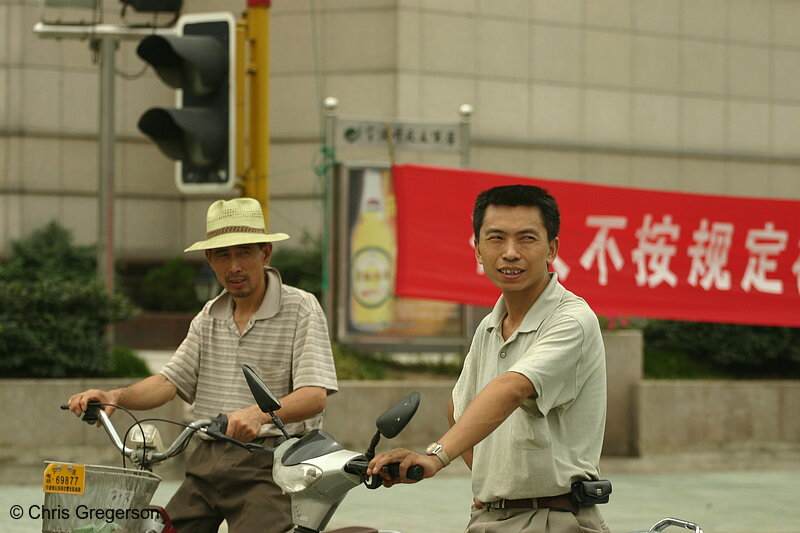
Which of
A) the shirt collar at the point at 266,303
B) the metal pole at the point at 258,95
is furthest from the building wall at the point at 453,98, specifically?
the shirt collar at the point at 266,303

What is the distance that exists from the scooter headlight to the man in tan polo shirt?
1.37 feet

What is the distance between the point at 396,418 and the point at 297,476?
1.53 feet

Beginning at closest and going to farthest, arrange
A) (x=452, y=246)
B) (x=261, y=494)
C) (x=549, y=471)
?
(x=549, y=471) → (x=261, y=494) → (x=452, y=246)

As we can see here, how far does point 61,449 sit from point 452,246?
390 cm

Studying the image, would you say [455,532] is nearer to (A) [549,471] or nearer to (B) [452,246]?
(B) [452,246]

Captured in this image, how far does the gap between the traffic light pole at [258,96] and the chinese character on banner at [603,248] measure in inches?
205

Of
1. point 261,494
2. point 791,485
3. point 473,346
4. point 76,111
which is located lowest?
point 791,485

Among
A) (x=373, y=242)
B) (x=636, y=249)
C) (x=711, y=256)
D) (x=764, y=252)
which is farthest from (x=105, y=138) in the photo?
(x=764, y=252)

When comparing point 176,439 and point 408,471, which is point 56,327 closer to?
point 176,439

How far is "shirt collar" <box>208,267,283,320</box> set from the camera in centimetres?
471

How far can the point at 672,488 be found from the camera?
10.5m

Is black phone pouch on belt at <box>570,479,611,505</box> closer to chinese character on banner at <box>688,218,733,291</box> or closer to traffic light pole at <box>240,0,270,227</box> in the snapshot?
traffic light pole at <box>240,0,270,227</box>

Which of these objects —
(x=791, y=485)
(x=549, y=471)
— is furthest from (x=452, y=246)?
(x=549, y=471)

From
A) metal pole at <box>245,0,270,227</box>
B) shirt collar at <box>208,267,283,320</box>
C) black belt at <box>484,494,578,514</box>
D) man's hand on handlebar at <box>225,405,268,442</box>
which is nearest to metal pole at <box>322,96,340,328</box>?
metal pole at <box>245,0,270,227</box>
